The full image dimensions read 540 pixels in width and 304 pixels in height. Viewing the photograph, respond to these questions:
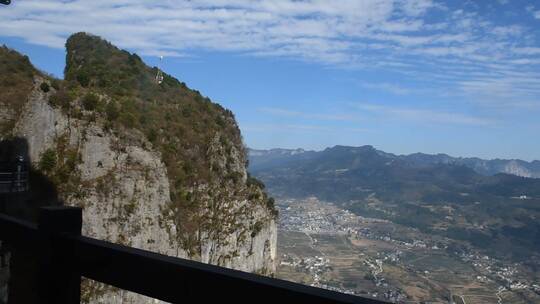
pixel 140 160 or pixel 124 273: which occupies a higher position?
pixel 124 273

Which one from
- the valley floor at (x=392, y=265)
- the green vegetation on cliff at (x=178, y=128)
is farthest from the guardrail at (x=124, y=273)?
the valley floor at (x=392, y=265)

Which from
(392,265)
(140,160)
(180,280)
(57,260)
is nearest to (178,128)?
(140,160)

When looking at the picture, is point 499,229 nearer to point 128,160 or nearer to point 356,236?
point 356,236

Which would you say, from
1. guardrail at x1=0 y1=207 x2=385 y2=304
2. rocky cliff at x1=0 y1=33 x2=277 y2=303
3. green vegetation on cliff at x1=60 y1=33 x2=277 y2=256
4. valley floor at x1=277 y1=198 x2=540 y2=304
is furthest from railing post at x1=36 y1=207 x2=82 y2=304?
valley floor at x1=277 y1=198 x2=540 y2=304

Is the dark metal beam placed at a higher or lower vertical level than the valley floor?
higher

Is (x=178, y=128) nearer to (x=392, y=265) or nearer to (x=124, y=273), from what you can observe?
(x=124, y=273)

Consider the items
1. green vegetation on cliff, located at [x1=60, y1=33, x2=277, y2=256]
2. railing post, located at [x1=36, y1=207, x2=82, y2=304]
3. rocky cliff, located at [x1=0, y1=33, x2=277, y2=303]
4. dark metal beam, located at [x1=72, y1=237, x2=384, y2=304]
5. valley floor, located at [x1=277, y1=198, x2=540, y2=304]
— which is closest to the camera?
dark metal beam, located at [x1=72, y1=237, x2=384, y2=304]

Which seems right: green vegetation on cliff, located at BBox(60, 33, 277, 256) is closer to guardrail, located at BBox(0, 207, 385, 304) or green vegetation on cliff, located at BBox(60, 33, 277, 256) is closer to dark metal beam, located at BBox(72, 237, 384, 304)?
guardrail, located at BBox(0, 207, 385, 304)
